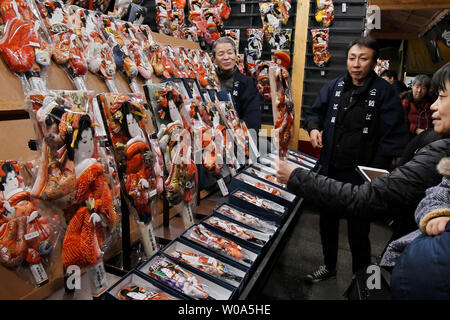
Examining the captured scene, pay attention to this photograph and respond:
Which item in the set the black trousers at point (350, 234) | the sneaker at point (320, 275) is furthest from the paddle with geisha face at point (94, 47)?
the sneaker at point (320, 275)

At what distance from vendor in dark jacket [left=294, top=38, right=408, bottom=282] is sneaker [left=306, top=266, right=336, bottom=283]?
0.91ft

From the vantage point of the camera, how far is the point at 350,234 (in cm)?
222

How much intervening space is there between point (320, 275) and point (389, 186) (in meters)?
1.60

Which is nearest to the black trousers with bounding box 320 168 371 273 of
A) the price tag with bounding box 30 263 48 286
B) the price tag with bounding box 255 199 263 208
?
the price tag with bounding box 255 199 263 208

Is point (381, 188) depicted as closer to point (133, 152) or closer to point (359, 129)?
point (133, 152)

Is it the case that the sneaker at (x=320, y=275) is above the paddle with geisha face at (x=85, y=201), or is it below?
below

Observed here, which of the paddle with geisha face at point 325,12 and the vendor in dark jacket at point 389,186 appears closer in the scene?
the vendor in dark jacket at point 389,186

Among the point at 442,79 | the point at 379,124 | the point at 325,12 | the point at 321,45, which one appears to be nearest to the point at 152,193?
the point at 442,79

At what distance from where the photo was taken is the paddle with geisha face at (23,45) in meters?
1.30

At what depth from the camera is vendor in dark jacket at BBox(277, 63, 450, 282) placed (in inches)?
42.7

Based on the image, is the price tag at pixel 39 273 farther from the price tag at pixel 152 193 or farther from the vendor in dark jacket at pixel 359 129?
the vendor in dark jacket at pixel 359 129

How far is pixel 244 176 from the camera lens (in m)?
1.98

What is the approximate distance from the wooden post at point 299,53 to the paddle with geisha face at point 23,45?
3348mm
